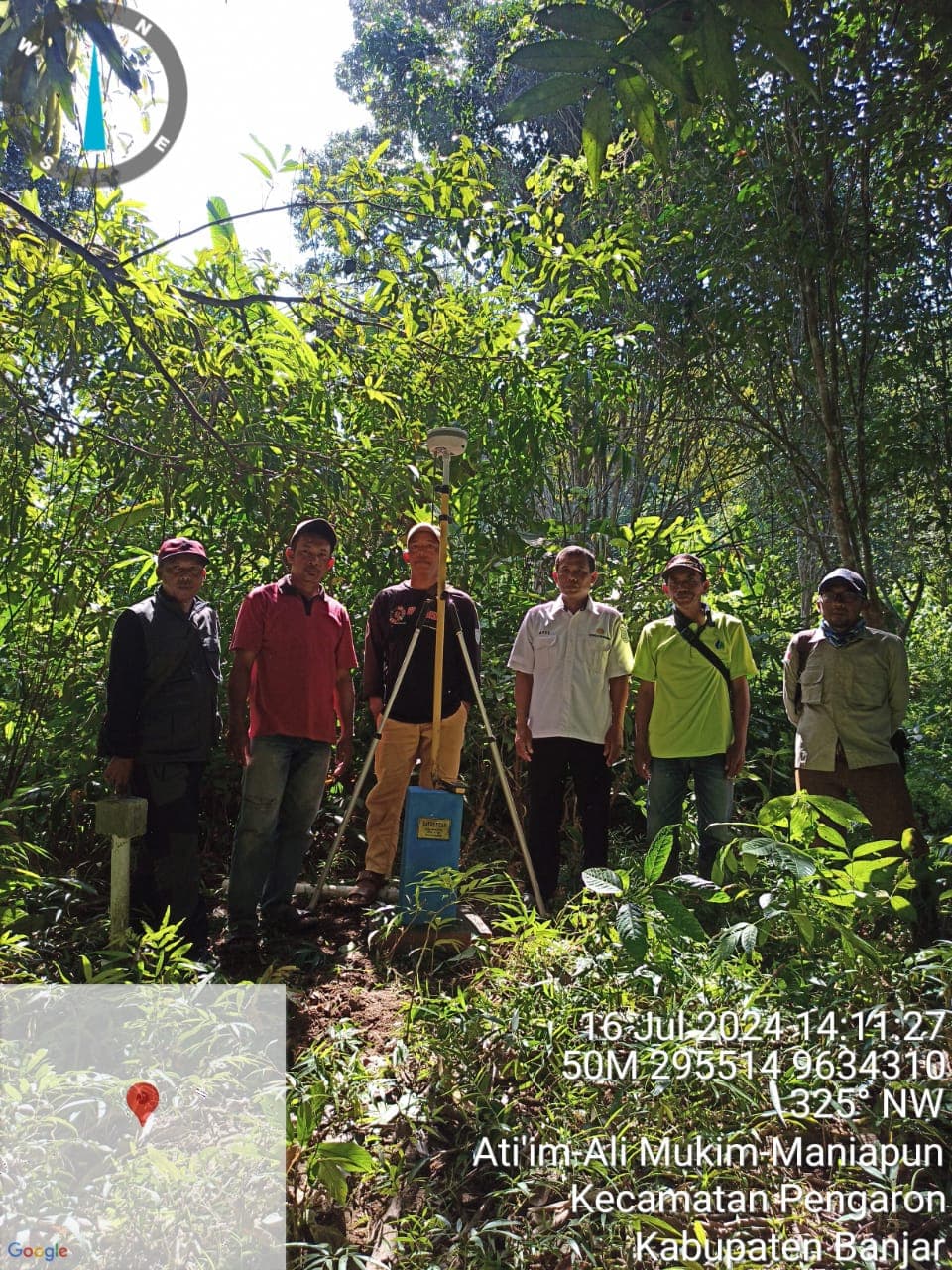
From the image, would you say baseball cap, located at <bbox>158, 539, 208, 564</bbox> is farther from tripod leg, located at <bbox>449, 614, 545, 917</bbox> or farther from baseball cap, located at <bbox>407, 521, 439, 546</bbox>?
tripod leg, located at <bbox>449, 614, 545, 917</bbox>

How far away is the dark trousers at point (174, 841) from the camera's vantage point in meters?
3.16

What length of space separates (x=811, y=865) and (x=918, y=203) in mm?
4158

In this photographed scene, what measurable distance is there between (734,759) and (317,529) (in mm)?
1935

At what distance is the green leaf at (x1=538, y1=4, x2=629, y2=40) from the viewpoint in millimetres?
1369

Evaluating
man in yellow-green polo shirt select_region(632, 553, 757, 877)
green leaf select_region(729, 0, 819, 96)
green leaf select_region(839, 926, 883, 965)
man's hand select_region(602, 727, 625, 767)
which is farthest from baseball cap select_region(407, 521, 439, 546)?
green leaf select_region(729, 0, 819, 96)

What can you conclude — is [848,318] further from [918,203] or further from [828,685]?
[828,685]

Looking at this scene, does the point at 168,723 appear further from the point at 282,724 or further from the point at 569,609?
the point at 569,609

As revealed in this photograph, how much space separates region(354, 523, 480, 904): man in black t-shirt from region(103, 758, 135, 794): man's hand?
1.04 meters

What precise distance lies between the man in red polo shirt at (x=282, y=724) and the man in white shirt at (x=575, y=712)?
2.86 ft

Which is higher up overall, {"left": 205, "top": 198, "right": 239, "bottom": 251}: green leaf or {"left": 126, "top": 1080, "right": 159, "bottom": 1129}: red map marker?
{"left": 205, "top": 198, "right": 239, "bottom": 251}: green leaf

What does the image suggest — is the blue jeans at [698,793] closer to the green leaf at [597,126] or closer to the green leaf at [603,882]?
the green leaf at [603,882]

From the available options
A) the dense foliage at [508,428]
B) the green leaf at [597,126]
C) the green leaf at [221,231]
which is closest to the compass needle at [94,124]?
the dense foliage at [508,428]

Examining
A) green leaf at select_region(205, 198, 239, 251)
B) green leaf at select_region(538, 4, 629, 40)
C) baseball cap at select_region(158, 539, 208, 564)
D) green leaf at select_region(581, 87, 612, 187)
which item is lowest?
baseball cap at select_region(158, 539, 208, 564)

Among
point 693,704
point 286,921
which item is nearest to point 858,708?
point 693,704
